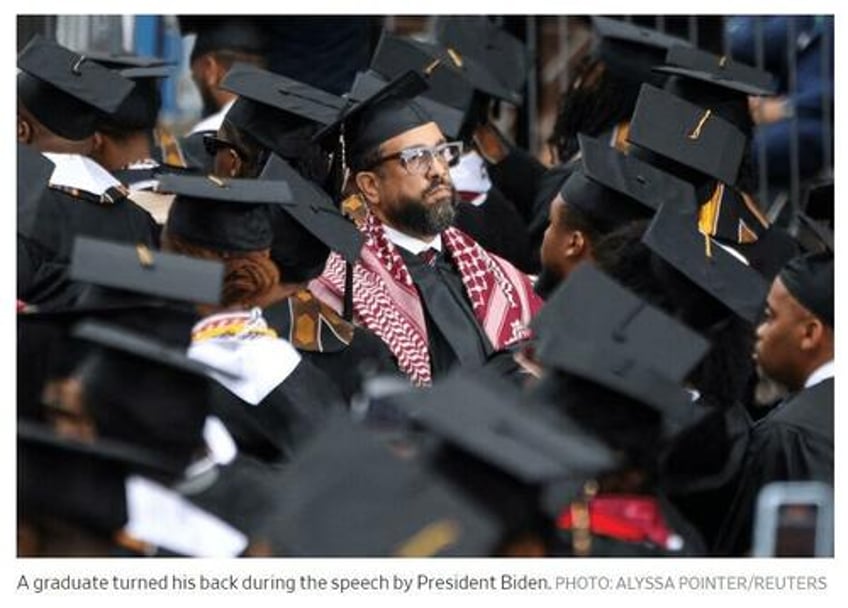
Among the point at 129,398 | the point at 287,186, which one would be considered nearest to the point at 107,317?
the point at 129,398

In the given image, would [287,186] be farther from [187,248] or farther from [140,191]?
[140,191]

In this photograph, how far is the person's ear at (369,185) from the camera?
840 cm

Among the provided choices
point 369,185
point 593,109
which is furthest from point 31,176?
point 593,109

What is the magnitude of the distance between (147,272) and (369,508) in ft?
3.70

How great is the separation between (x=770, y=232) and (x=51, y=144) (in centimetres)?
225

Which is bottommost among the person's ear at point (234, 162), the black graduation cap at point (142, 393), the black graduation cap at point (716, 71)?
the person's ear at point (234, 162)

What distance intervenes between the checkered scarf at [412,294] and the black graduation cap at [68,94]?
839 mm

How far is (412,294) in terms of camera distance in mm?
8125

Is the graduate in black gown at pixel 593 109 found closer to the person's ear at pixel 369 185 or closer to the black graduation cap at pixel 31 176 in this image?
the person's ear at pixel 369 185

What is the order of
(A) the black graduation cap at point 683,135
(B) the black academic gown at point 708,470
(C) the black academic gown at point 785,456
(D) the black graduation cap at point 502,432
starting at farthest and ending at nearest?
(A) the black graduation cap at point 683,135 < (C) the black academic gown at point 785,456 < (B) the black academic gown at point 708,470 < (D) the black graduation cap at point 502,432

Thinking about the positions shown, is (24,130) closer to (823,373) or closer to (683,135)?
(683,135)

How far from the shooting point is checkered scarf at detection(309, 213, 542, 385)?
7812 millimetres

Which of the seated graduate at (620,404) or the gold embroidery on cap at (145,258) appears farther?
the gold embroidery on cap at (145,258)

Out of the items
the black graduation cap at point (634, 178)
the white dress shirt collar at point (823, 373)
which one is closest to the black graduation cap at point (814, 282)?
the white dress shirt collar at point (823, 373)
